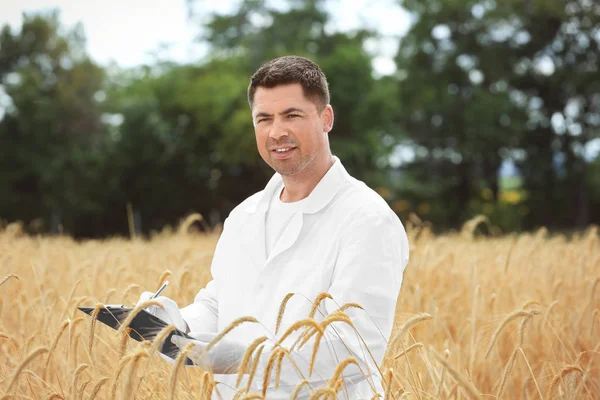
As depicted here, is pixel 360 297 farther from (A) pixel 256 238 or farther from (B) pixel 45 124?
(B) pixel 45 124

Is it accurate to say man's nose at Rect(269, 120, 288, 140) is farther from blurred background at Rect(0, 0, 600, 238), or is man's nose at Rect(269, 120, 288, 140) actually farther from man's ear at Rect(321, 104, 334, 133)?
blurred background at Rect(0, 0, 600, 238)

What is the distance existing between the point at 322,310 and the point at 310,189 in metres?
0.50

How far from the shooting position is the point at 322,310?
1984mm

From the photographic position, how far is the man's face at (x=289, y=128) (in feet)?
7.05

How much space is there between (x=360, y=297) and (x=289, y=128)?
2.19ft

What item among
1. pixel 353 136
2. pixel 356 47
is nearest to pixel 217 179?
pixel 353 136

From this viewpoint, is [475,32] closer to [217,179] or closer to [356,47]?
[356,47]

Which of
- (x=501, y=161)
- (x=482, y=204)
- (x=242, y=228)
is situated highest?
(x=242, y=228)

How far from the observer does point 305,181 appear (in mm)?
2254

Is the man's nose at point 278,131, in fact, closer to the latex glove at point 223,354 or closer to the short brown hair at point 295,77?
the short brown hair at point 295,77

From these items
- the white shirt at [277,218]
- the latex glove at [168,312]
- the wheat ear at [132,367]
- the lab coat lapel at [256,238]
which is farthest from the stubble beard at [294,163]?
the wheat ear at [132,367]

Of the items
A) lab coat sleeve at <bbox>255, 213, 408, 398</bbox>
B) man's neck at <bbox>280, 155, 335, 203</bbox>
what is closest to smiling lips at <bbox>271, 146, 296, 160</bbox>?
man's neck at <bbox>280, 155, 335, 203</bbox>

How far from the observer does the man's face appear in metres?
2.15

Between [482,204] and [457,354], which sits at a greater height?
[457,354]
